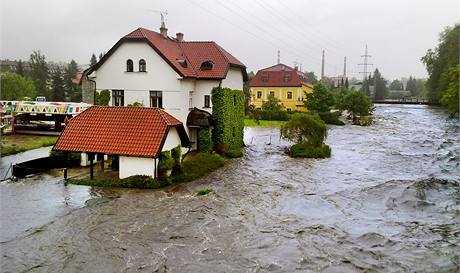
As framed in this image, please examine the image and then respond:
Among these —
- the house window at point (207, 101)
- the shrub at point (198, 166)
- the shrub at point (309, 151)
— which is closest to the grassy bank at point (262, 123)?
the shrub at point (309, 151)

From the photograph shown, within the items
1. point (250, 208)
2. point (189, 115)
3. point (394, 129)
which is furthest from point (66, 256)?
point (394, 129)

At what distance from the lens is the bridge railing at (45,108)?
40.5 meters

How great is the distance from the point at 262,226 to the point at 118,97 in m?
16.6

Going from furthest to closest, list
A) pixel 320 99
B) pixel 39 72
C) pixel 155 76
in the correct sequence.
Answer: pixel 39 72 → pixel 320 99 → pixel 155 76

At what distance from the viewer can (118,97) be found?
29.0 metres

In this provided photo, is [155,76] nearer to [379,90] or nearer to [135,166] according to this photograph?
[135,166]

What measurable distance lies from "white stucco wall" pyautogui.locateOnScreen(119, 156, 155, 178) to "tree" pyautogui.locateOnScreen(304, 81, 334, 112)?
1704 inches

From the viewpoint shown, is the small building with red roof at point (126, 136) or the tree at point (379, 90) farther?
the tree at point (379, 90)

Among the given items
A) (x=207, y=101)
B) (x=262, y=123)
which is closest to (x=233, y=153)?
(x=207, y=101)

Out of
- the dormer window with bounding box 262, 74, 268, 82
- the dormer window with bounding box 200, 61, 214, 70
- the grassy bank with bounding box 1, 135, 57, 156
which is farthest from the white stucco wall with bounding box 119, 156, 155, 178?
the dormer window with bounding box 262, 74, 268, 82

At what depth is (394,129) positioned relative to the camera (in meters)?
53.4

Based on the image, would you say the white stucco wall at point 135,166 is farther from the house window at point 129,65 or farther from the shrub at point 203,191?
the house window at point 129,65

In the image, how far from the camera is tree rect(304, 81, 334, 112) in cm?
6081

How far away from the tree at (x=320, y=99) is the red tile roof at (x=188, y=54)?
93.9 feet
